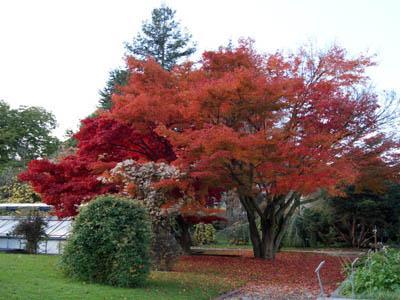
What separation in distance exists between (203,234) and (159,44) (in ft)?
59.4

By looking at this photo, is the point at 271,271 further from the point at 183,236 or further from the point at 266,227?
the point at 183,236

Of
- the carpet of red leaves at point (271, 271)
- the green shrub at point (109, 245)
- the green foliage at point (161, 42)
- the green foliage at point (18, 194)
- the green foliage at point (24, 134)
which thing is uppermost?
the green foliage at point (161, 42)

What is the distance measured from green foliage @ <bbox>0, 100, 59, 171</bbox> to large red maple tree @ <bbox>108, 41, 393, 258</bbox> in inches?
1280

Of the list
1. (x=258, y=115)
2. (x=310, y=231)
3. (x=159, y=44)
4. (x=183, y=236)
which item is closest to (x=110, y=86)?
(x=159, y=44)

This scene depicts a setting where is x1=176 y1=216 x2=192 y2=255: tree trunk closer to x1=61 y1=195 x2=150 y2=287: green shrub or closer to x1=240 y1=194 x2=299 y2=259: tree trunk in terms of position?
x1=240 y1=194 x2=299 y2=259: tree trunk

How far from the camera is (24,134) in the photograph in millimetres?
46438

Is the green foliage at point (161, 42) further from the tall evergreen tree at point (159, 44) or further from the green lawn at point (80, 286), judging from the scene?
the green lawn at point (80, 286)

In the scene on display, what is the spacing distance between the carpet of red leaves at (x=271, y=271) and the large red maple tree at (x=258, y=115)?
88.5 inches

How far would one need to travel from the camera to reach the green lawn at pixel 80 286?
7.84m

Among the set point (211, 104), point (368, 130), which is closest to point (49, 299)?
point (211, 104)

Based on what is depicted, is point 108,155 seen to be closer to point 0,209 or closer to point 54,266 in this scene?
point 54,266

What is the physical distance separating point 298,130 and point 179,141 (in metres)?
4.16

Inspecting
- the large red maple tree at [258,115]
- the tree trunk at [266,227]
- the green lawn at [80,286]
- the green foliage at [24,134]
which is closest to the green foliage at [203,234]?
the tree trunk at [266,227]

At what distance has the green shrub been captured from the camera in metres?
9.27
